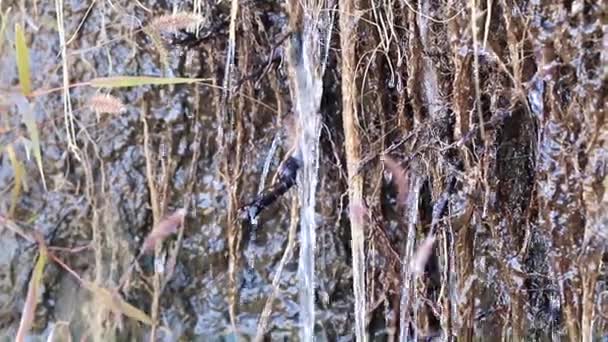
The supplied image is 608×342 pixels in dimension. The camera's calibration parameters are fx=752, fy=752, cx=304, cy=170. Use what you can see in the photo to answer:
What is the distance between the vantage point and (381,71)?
1.05m

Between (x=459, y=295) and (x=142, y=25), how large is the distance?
60 cm

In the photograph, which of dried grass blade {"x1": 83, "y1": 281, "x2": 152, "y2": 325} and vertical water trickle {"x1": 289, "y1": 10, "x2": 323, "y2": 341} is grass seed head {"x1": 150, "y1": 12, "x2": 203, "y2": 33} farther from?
dried grass blade {"x1": 83, "y1": 281, "x2": 152, "y2": 325}

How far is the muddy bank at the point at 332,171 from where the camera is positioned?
969 mm

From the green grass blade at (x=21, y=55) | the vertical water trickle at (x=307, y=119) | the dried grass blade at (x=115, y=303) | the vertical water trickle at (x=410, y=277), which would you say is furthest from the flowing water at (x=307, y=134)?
the green grass blade at (x=21, y=55)

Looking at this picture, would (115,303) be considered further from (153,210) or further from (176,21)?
(176,21)

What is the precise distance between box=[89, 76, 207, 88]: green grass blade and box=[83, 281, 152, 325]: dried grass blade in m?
0.30

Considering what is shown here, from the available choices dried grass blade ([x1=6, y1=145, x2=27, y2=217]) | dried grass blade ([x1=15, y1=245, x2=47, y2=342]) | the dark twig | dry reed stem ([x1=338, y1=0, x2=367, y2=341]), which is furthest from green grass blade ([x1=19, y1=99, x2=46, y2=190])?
dry reed stem ([x1=338, y1=0, x2=367, y2=341])

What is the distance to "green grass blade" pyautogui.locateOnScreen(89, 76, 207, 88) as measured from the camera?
3.40ft

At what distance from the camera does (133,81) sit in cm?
103

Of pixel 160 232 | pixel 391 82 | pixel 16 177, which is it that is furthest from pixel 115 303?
pixel 391 82

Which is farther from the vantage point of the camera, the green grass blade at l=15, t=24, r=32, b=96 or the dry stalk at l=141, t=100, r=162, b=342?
the dry stalk at l=141, t=100, r=162, b=342

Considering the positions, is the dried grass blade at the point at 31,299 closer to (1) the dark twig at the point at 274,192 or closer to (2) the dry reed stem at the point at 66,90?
(2) the dry reed stem at the point at 66,90

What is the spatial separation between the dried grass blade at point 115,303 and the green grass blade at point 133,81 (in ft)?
0.99

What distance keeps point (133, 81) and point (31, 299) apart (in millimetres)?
371
